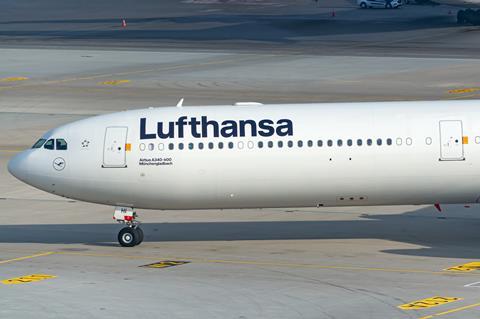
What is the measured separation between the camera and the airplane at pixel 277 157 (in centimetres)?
3947

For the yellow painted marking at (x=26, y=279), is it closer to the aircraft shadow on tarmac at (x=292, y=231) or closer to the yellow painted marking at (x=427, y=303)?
the aircraft shadow on tarmac at (x=292, y=231)

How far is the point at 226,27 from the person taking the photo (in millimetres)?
131875

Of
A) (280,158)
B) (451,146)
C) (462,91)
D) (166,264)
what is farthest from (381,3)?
(166,264)

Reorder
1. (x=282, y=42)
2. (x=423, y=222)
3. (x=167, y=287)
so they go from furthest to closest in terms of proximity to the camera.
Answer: (x=282, y=42), (x=423, y=222), (x=167, y=287)

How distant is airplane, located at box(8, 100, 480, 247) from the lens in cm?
3947

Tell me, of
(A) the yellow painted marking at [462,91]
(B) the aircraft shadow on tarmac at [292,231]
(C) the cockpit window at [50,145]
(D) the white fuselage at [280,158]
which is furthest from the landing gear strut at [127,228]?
(A) the yellow painted marking at [462,91]

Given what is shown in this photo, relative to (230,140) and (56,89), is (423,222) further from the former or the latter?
(56,89)

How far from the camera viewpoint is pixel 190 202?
4059cm

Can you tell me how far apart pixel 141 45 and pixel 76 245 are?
7481cm

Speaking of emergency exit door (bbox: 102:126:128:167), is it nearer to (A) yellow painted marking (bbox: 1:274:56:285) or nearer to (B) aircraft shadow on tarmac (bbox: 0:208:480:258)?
(B) aircraft shadow on tarmac (bbox: 0:208:480:258)

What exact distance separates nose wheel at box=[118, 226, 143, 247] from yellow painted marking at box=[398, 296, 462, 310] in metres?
11.9

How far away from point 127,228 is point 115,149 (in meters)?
2.74

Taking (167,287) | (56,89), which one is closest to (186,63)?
(56,89)

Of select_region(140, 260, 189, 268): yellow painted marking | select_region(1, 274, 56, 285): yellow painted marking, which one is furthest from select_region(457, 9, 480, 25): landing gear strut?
select_region(1, 274, 56, 285): yellow painted marking
